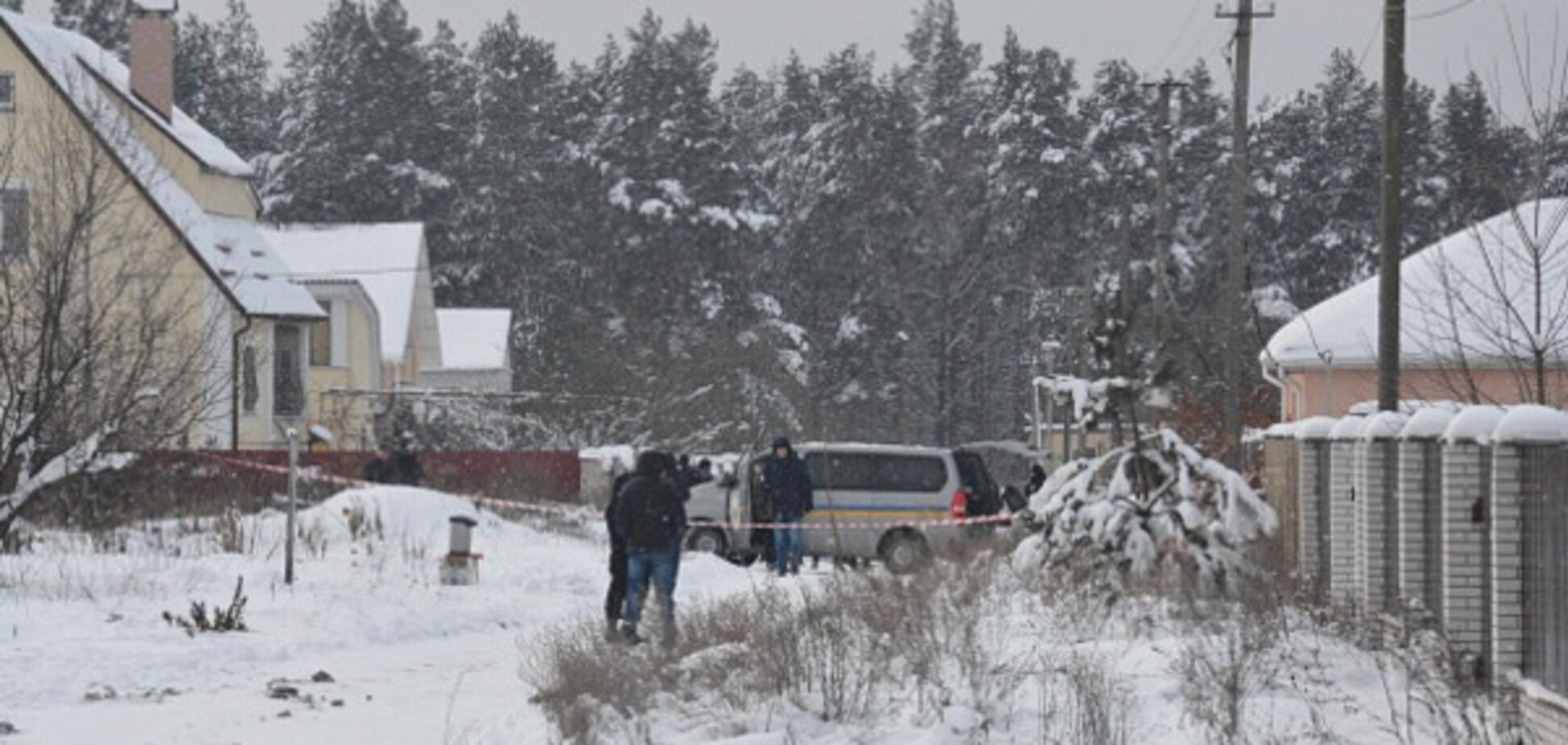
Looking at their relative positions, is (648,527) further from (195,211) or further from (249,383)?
(249,383)

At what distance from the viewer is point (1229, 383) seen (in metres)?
32.1

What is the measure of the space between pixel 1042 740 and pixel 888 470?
23590mm

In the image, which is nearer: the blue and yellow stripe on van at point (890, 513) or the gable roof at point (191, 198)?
the blue and yellow stripe on van at point (890, 513)

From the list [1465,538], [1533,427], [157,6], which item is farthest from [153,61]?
[1533,427]

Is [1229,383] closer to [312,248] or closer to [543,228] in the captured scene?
[312,248]

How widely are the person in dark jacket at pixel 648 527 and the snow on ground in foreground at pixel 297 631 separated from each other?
105 cm

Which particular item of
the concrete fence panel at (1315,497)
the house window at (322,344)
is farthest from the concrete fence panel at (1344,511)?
the house window at (322,344)

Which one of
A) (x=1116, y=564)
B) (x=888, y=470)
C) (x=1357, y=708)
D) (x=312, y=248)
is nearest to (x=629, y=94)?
(x=312, y=248)

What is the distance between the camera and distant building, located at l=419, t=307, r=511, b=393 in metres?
71.2

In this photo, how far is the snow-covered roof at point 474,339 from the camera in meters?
71.6

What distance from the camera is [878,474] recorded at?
35.8m

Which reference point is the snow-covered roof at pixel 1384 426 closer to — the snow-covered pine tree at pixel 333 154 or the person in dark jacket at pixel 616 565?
the person in dark jacket at pixel 616 565

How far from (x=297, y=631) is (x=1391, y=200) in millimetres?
9499

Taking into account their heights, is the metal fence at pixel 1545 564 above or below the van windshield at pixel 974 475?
below
